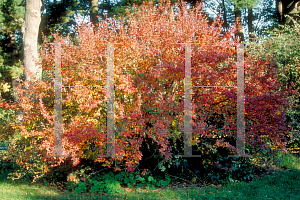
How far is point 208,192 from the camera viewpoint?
557 centimetres

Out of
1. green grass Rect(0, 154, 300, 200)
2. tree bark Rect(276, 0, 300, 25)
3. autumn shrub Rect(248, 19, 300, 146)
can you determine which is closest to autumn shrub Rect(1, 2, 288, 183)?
green grass Rect(0, 154, 300, 200)

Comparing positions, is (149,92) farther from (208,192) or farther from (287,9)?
(287,9)

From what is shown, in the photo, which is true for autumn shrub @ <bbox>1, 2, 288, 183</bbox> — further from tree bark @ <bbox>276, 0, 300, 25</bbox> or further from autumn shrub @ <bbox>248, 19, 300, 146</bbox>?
tree bark @ <bbox>276, 0, 300, 25</bbox>

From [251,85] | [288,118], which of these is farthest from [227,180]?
[288,118]

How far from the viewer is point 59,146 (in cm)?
481

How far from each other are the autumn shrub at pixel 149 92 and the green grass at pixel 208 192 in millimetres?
643

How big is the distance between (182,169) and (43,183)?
11.3ft

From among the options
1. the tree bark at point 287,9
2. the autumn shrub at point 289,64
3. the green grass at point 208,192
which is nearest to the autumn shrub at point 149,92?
the green grass at point 208,192

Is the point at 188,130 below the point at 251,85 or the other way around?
below

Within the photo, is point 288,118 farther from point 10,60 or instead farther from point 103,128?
point 10,60

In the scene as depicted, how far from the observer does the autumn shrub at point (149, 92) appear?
506 centimetres

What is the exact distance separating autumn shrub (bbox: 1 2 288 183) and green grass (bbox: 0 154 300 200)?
643 mm

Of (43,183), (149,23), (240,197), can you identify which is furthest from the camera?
(43,183)

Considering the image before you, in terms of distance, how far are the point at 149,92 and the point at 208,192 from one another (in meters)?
2.46
